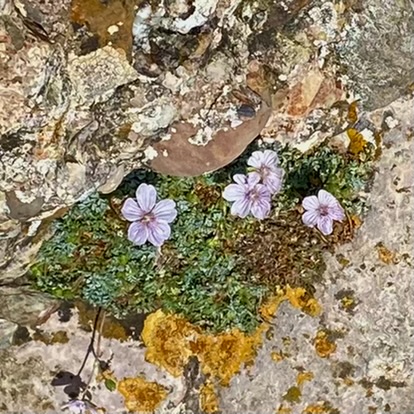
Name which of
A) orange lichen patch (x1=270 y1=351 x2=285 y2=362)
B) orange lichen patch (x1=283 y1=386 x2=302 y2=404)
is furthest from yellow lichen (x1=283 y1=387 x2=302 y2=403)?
orange lichen patch (x1=270 y1=351 x2=285 y2=362)

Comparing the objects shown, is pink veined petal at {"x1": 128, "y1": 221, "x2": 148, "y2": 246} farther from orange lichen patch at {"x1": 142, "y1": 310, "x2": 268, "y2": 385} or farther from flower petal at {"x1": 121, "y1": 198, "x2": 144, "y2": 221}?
orange lichen patch at {"x1": 142, "y1": 310, "x2": 268, "y2": 385}

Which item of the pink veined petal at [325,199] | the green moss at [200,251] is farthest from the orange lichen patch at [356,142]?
the pink veined petal at [325,199]

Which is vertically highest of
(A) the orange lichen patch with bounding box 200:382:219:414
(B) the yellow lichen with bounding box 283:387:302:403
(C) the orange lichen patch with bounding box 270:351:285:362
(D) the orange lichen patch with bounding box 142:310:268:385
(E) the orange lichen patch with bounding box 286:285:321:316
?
(E) the orange lichen patch with bounding box 286:285:321:316

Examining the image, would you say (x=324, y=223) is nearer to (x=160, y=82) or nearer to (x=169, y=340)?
(x=169, y=340)

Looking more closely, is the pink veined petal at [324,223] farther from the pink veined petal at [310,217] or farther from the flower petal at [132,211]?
the flower petal at [132,211]

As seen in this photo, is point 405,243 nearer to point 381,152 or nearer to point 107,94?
point 381,152

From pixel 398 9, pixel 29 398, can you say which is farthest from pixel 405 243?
pixel 29 398
